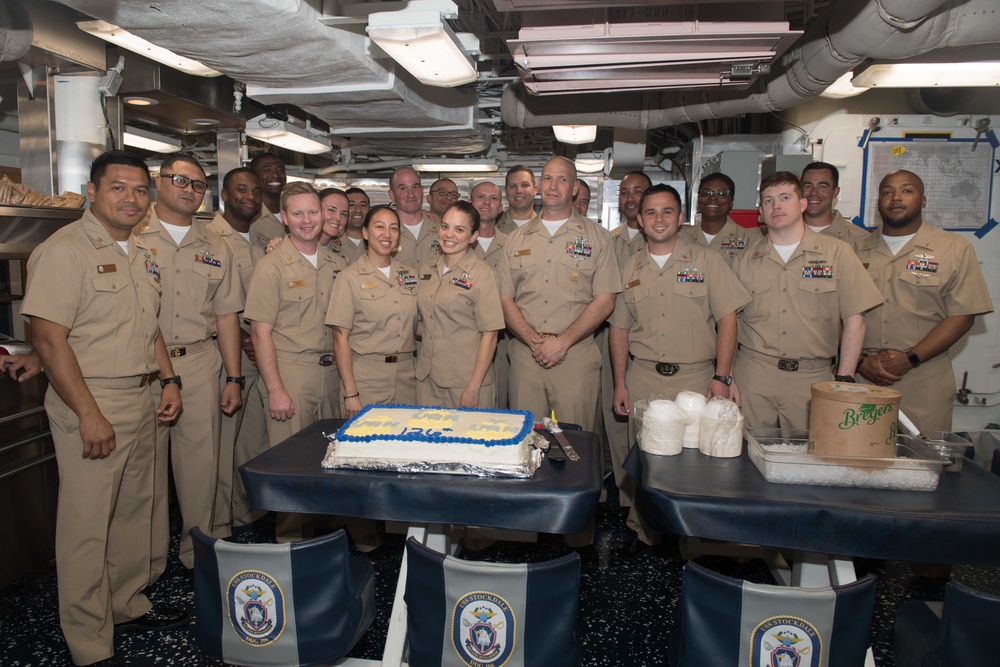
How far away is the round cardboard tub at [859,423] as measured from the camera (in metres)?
2.02

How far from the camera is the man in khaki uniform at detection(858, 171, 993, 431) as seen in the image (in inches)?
139

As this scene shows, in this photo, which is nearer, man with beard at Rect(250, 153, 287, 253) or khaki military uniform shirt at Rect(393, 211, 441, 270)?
man with beard at Rect(250, 153, 287, 253)

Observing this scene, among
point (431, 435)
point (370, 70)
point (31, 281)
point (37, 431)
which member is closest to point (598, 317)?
point (431, 435)

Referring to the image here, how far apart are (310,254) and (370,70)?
1265mm

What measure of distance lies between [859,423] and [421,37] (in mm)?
2493

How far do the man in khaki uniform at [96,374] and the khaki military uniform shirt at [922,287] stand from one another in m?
3.84

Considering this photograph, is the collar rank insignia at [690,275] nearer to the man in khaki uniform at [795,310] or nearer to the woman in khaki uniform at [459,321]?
the man in khaki uniform at [795,310]

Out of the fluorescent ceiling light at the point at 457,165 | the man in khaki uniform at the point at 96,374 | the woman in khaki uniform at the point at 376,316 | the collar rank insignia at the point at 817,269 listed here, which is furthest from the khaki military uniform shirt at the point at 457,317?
the fluorescent ceiling light at the point at 457,165

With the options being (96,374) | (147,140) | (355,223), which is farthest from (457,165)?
(96,374)

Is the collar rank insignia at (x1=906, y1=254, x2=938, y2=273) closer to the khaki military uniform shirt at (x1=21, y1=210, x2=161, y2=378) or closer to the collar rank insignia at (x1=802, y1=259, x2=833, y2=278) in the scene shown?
the collar rank insignia at (x1=802, y1=259, x2=833, y2=278)

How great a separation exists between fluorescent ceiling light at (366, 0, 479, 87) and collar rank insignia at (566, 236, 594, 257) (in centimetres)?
115

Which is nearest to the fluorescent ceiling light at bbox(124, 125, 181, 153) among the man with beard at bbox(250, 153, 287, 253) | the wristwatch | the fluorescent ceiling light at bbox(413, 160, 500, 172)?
the man with beard at bbox(250, 153, 287, 253)

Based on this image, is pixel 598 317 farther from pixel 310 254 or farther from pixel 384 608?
pixel 384 608

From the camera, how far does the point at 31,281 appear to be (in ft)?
7.86
